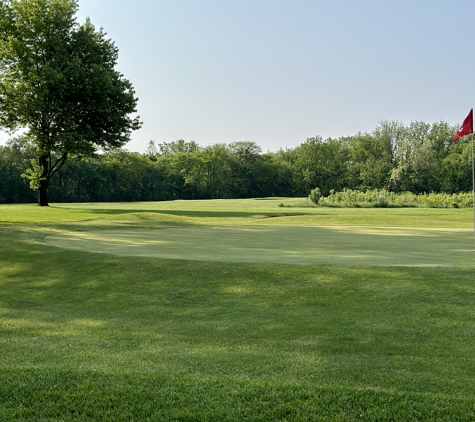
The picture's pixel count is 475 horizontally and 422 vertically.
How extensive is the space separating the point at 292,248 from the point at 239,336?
778 cm

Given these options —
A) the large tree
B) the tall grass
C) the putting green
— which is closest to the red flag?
the putting green

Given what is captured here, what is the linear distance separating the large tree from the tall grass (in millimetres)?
26264

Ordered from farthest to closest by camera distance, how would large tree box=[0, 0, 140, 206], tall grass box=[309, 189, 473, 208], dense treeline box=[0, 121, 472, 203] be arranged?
1. dense treeline box=[0, 121, 472, 203]
2. tall grass box=[309, 189, 473, 208]
3. large tree box=[0, 0, 140, 206]

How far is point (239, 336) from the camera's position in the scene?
6.62 metres

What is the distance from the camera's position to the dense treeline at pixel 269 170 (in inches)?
3278

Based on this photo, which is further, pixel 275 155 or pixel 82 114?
pixel 275 155

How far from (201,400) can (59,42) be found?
116 ft

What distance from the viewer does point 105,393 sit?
448 cm

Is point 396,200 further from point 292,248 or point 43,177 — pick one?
point 292,248

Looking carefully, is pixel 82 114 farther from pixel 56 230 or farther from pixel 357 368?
pixel 357 368

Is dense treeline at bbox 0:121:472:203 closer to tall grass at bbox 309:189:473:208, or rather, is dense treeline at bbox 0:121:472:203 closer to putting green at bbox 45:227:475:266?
tall grass at bbox 309:189:473:208

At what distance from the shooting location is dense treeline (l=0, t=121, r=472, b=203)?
83.2 m

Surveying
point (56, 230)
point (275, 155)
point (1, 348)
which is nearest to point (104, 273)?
point (1, 348)

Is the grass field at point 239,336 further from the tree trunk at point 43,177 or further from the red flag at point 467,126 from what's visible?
A: the tree trunk at point 43,177
